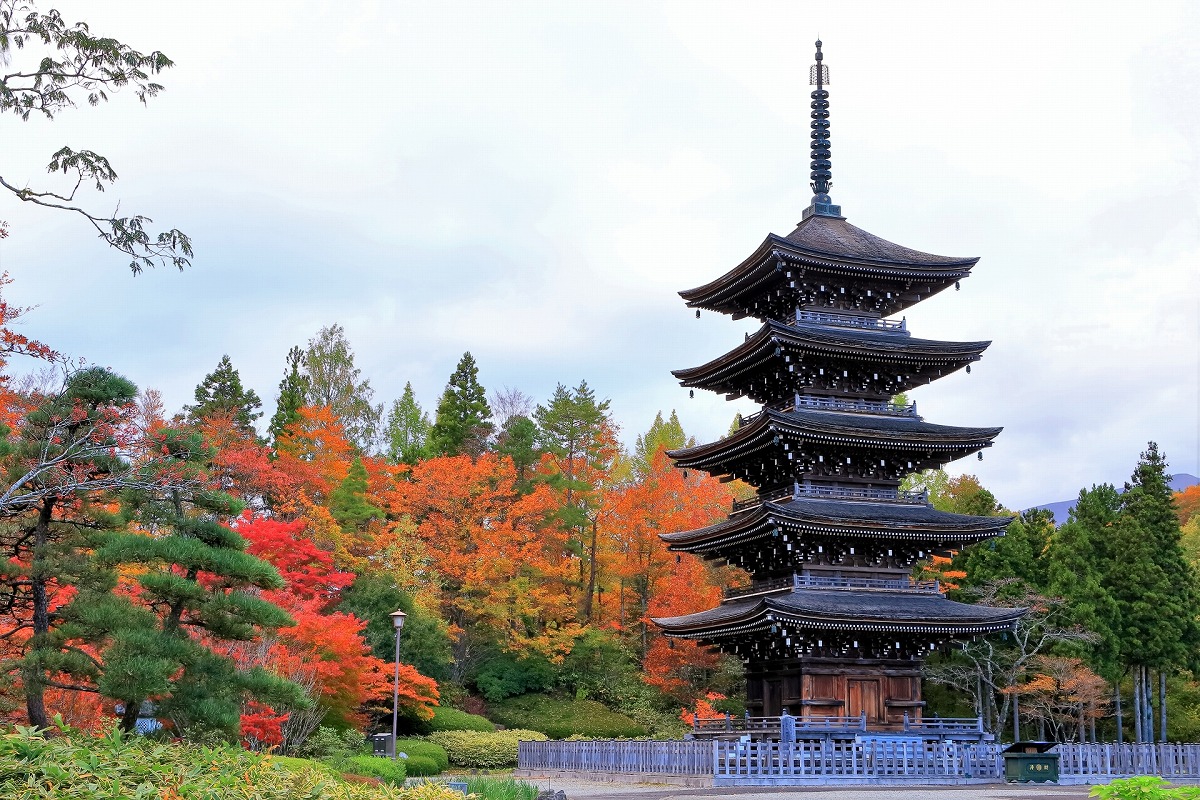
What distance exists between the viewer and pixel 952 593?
47656 mm

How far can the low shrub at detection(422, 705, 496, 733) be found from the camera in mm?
44062

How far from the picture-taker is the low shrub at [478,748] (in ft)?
135

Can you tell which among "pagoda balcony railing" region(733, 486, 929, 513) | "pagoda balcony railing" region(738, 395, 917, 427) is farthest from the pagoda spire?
"pagoda balcony railing" region(733, 486, 929, 513)

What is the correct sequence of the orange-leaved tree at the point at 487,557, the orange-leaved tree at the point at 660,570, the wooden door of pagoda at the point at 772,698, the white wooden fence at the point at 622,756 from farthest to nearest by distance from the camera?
the orange-leaved tree at the point at 660,570, the orange-leaved tree at the point at 487,557, the wooden door of pagoda at the point at 772,698, the white wooden fence at the point at 622,756

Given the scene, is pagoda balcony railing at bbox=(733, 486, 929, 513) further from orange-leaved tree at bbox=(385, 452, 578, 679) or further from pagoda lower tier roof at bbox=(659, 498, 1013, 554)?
orange-leaved tree at bbox=(385, 452, 578, 679)

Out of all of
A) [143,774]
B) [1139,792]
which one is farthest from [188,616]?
[1139,792]

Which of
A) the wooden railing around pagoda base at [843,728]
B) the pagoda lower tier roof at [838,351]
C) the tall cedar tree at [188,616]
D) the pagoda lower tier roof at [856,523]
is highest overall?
the pagoda lower tier roof at [838,351]

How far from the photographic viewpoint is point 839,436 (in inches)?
1302

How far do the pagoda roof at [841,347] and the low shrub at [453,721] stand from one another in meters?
18.1

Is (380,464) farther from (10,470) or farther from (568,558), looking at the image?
(10,470)

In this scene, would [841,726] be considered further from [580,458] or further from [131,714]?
[580,458]

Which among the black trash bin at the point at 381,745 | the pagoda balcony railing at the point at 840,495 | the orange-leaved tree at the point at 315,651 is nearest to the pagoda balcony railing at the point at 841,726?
the pagoda balcony railing at the point at 840,495

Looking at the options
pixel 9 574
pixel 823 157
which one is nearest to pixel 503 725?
pixel 823 157

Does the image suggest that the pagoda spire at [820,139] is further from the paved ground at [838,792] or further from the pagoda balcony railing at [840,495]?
the paved ground at [838,792]
